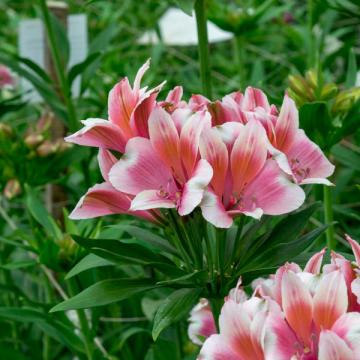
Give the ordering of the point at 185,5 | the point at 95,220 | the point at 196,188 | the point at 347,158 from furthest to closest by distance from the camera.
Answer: the point at 95,220 < the point at 347,158 < the point at 185,5 < the point at 196,188

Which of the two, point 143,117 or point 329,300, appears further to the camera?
point 143,117

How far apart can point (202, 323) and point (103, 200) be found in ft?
0.89

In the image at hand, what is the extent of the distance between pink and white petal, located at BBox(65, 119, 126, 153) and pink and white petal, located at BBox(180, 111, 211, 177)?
0.19 feet

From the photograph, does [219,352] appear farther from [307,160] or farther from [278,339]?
[307,160]

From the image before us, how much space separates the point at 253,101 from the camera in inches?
27.4

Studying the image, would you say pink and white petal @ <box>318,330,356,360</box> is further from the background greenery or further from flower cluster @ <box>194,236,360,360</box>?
the background greenery

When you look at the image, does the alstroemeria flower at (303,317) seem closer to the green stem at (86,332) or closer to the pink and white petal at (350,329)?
the pink and white petal at (350,329)

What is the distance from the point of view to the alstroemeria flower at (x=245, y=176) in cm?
62

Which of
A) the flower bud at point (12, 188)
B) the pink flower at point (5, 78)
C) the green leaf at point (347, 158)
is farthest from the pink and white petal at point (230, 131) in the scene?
the pink flower at point (5, 78)

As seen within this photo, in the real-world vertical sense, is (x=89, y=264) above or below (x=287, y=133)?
below

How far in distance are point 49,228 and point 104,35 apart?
0.45m

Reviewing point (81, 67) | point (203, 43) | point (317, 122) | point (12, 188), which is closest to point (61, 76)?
point (81, 67)

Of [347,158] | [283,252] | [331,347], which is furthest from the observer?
[347,158]

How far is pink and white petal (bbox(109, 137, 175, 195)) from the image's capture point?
630mm
